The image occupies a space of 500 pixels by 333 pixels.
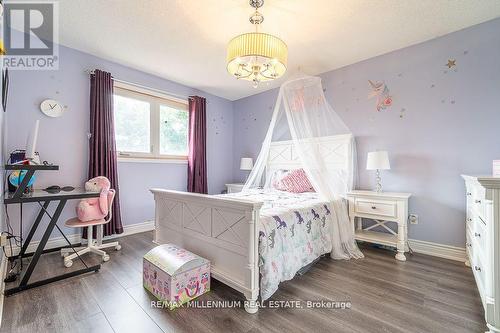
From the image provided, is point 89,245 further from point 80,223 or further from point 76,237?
point 76,237

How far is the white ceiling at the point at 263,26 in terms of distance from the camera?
217 centimetres

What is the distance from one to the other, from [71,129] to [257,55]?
2.74m

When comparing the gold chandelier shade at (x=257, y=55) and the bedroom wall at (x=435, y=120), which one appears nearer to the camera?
the gold chandelier shade at (x=257, y=55)

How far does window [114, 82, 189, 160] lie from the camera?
136 inches

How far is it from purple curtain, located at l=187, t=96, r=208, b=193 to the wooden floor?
2.04 m

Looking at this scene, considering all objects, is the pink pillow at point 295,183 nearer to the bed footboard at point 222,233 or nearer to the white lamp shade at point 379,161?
the white lamp shade at point 379,161

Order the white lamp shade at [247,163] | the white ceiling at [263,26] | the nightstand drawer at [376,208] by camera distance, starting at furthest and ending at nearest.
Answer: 1. the white lamp shade at [247,163]
2. the nightstand drawer at [376,208]
3. the white ceiling at [263,26]

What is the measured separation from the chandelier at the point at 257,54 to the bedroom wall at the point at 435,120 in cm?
173

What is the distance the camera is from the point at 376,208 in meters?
2.72

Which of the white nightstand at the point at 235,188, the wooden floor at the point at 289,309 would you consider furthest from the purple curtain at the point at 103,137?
the white nightstand at the point at 235,188

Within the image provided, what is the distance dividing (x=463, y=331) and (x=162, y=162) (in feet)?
13.2

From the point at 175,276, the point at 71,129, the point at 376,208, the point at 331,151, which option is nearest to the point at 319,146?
the point at 331,151

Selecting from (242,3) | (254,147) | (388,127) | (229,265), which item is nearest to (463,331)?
(229,265)

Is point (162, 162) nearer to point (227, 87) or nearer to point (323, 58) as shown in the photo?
point (227, 87)
